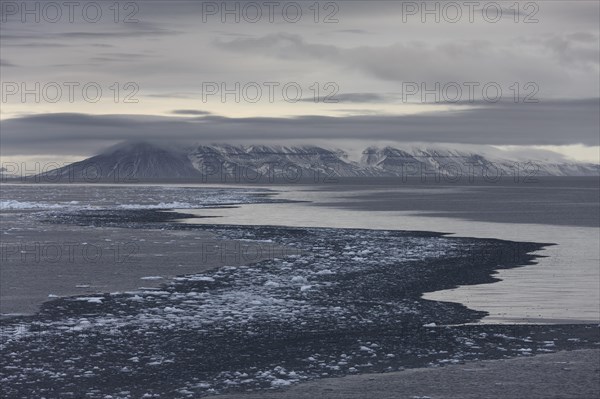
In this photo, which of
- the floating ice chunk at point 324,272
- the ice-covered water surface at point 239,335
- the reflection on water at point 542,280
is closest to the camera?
the ice-covered water surface at point 239,335

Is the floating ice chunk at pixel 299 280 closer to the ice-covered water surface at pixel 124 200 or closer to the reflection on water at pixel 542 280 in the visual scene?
the reflection on water at pixel 542 280

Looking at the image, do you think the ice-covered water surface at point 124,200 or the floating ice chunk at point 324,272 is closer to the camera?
the floating ice chunk at point 324,272

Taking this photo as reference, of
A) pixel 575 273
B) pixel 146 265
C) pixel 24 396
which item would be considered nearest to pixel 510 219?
pixel 575 273

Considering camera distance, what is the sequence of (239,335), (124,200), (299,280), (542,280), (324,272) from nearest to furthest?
1. (239,335)
2. (299,280)
3. (542,280)
4. (324,272)
5. (124,200)

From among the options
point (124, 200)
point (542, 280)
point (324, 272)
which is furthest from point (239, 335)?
point (124, 200)

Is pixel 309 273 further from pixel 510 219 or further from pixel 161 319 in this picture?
pixel 510 219

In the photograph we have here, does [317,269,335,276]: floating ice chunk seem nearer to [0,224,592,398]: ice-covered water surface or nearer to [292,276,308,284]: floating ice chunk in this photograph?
[0,224,592,398]: ice-covered water surface

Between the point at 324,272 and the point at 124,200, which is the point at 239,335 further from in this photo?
the point at 124,200

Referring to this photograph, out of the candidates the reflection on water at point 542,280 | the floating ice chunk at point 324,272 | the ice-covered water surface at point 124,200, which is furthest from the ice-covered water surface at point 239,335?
the ice-covered water surface at point 124,200

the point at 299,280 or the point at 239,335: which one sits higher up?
the point at 299,280
